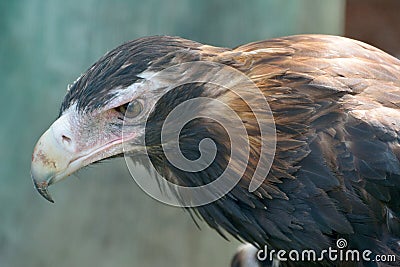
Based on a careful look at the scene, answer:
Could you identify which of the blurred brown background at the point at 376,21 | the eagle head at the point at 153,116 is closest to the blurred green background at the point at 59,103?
the eagle head at the point at 153,116

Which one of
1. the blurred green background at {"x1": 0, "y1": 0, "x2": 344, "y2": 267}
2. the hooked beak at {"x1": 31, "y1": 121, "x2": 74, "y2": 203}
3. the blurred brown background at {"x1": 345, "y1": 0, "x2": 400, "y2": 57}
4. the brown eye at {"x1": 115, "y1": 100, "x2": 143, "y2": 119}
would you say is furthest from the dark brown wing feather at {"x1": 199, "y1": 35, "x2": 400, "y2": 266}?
the blurred brown background at {"x1": 345, "y1": 0, "x2": 400, "y2": 57}

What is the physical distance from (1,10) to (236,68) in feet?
4.03

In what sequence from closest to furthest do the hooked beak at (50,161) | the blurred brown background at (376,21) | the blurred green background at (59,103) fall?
the hooked beak at (50,161)
the blurred green background at (59,103)
the blurred brown background at (376,21)

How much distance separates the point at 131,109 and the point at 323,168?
1.57 ft

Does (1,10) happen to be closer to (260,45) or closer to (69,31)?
(69,31)

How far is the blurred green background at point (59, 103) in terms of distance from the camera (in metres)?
3.02

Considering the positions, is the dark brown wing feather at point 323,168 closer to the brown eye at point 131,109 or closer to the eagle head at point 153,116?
the eagle head at point 153,116

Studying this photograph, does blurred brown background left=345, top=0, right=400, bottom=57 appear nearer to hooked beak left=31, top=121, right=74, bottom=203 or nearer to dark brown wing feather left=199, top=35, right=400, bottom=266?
dark brown wing feather left=199, top=35, right=400, bottom=266

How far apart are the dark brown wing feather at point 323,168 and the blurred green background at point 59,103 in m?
1.07

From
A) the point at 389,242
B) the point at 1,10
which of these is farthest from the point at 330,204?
the point at 1,10

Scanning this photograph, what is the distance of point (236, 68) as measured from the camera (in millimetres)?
2062

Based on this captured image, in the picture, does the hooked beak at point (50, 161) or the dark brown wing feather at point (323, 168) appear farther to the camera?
the dark brown wing feather at point (323, 168)

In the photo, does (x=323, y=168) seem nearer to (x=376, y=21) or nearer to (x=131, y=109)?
(x=131, y=109)

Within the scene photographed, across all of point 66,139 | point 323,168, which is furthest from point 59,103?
point 323,168
